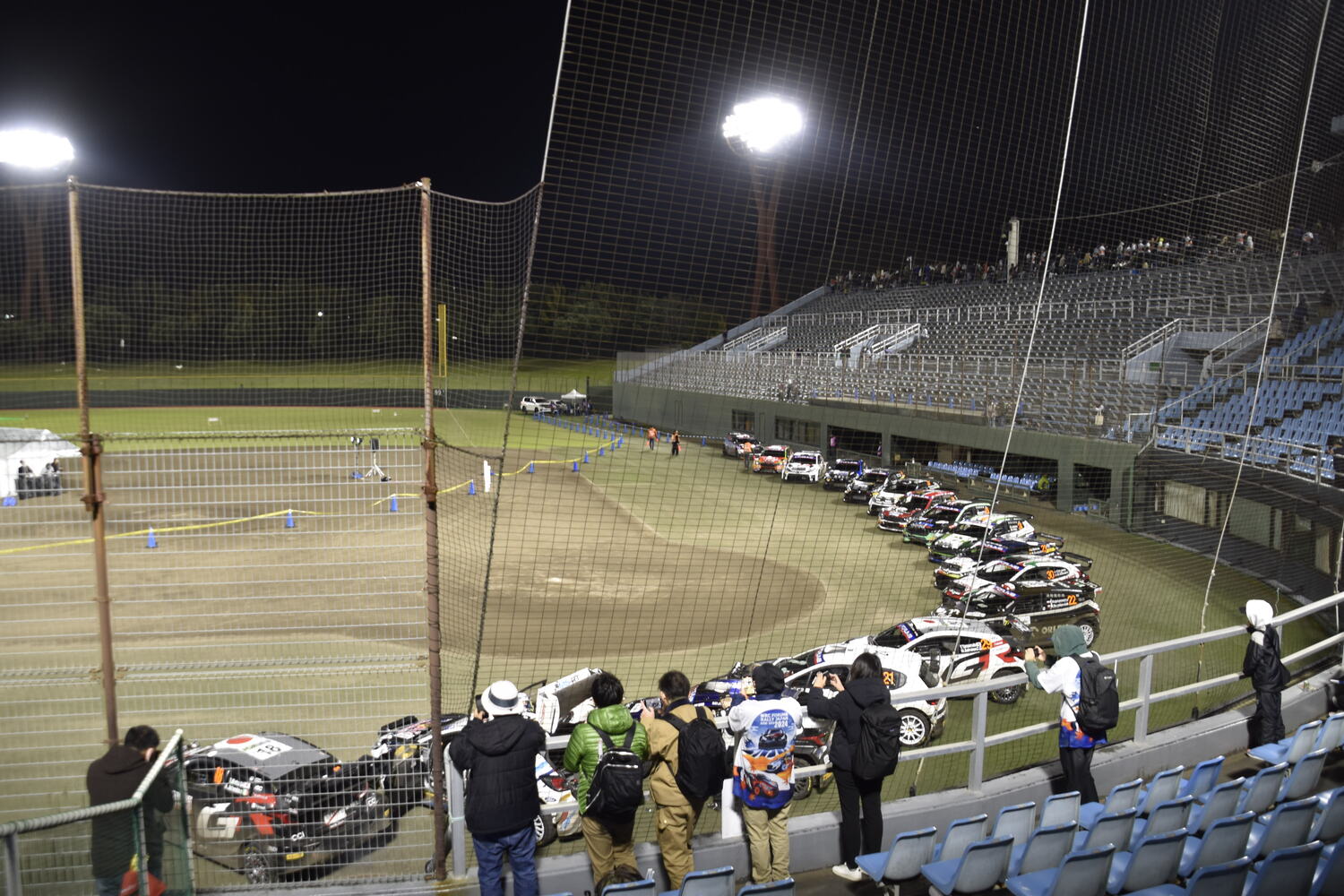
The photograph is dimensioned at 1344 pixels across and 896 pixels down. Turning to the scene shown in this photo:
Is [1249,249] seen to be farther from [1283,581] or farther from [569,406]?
[569,406]

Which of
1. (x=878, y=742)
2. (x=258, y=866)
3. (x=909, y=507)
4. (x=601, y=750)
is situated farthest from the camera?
(x=909, y=507)

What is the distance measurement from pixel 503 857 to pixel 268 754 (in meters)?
3.09

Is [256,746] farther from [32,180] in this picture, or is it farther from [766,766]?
[32,180]

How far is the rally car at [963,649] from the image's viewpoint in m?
10.3

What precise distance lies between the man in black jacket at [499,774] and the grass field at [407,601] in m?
0.75

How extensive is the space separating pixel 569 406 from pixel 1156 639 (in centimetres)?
3346

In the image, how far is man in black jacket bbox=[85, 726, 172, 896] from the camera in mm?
3475

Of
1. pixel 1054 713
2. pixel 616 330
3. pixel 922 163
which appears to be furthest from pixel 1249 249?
pixel 616 330

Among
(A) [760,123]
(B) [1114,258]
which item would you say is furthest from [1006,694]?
(B) [1114,258]

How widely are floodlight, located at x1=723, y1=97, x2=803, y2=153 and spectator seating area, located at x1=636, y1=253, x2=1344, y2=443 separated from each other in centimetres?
794

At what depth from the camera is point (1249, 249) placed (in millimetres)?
18781

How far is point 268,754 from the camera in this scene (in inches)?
256

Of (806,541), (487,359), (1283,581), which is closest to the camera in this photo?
(487,359)

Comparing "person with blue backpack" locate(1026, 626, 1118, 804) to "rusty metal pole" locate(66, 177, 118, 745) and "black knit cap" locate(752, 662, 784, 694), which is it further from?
"rusty metal pole" locate(66, 177, 118, 745)
